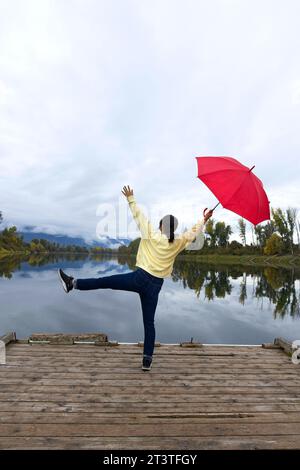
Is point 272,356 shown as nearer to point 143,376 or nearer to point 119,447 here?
point 143,376

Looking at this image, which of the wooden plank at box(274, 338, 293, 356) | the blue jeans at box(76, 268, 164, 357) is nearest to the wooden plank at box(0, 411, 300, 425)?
the blue jeans at box(76, 268, 164, 357)

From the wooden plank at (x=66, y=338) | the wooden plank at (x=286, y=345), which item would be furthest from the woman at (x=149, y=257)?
the wooden plank at (x=286, y=345)

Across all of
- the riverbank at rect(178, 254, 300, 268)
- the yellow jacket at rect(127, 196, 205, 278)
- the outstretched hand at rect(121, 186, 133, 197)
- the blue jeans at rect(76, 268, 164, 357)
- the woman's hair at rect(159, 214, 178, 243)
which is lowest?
the riverbank at rect(178, 254, 300, 268)

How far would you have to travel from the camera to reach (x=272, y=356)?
5.08m

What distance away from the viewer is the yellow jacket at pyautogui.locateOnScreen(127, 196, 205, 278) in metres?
3.82

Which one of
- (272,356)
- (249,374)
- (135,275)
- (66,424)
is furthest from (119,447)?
(272,356)

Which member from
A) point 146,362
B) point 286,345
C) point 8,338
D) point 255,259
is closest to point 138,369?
point 146,362

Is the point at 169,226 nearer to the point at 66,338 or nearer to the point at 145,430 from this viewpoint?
the point at 145,430

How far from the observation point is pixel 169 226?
12.6ft

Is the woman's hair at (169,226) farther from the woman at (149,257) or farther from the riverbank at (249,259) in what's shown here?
the riverbank at (249,259)

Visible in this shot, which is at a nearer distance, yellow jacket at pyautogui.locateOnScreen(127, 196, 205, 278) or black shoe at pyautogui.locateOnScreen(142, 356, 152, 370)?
yellow jacket at pyautogui.locateOnScreen(127, 196, 205, 278)

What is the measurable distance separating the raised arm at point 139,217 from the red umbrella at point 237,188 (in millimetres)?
945

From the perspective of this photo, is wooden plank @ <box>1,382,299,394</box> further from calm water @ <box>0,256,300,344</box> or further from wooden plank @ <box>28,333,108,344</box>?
calm water @ <box>0,256,300,344</box>

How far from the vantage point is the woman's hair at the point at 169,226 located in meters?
3.81
